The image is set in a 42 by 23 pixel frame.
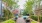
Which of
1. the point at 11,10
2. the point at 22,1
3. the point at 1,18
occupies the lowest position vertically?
the point at 1,18

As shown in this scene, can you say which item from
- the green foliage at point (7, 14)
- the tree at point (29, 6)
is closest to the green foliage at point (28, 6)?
the tree at point (29, 6)

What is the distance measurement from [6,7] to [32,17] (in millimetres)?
614

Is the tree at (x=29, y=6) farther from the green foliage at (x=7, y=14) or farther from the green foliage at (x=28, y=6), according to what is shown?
the green foliage at (x=7, y=14)

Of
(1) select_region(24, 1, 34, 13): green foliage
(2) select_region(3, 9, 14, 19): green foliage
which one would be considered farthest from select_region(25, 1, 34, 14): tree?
(2) select_region(3, 9, 14, 19): green foliage

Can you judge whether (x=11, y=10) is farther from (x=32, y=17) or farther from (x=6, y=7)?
(x=32, y=17)

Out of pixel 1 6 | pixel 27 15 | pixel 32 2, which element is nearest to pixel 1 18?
pixel 1 6

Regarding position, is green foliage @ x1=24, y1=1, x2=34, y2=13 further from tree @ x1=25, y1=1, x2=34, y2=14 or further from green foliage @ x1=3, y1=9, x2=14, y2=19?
green foliage @ x1=3, y1=9, x2=14, y2=19

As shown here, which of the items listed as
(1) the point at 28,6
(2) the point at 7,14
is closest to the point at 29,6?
(1) the point at 28,6

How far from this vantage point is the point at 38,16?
2832mm

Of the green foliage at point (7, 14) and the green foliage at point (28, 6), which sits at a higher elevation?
the green foliage at point (28, 6)

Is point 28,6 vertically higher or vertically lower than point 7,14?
higher

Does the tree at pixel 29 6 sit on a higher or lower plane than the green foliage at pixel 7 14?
higher

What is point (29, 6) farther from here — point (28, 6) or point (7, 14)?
point (7, 14)

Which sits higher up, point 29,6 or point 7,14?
point 29,6
